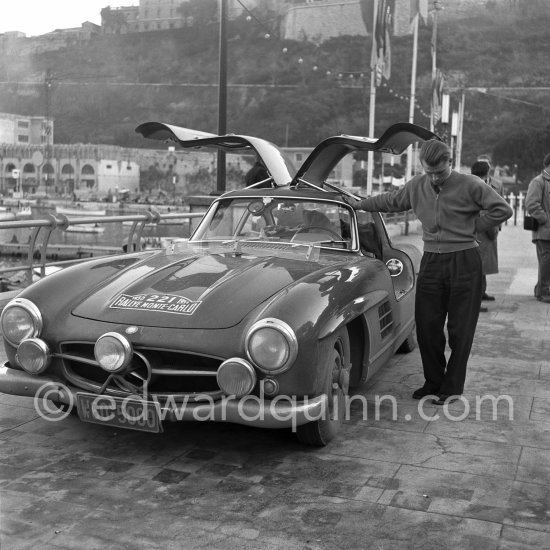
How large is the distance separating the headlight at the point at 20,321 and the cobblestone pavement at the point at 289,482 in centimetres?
55

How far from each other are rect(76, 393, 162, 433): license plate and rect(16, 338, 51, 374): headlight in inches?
11.2

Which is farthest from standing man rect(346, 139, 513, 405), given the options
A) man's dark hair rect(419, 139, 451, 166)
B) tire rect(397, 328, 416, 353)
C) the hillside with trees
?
the hillside with trees

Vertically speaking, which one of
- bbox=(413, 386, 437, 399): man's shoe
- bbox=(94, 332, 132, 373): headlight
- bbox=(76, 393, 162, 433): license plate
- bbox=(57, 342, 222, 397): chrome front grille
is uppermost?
bbox=(94, 332, 132, 373): headlight

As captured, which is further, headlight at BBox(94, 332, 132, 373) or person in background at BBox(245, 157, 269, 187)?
person in background at BBox(245, 157, 269, 187)

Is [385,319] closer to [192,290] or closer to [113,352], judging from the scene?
[192,290]

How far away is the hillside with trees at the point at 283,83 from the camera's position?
102m

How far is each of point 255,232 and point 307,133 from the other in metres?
103

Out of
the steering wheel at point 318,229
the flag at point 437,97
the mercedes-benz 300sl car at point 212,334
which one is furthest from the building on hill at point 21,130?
the mercedes-benz 300sl car at point 212,334

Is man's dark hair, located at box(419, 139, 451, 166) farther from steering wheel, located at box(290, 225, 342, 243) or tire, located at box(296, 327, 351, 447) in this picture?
tire, located at box(296, 327, 351, 447)

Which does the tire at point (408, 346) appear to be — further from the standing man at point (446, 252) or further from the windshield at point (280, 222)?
the windshield at point (280, 222)

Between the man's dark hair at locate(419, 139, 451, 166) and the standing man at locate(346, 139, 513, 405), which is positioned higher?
the man's dark hair at locate(419, 139, 451, 166)

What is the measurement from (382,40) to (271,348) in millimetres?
19990

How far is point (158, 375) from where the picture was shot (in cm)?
377

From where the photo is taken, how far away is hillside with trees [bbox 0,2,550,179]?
10181cm
